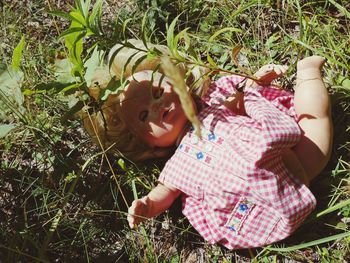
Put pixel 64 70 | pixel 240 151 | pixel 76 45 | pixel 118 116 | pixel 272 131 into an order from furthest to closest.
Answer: pixel 64 70 → pixel 118 116 → pixel 240 151 → pixel 272 131 → pixel 76 45

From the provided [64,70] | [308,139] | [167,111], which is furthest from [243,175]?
[64,70]

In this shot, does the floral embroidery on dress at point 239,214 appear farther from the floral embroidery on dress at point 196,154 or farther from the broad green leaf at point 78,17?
the broad green leaf at point 78,17

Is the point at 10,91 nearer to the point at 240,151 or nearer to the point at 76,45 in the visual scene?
the point at 76,45

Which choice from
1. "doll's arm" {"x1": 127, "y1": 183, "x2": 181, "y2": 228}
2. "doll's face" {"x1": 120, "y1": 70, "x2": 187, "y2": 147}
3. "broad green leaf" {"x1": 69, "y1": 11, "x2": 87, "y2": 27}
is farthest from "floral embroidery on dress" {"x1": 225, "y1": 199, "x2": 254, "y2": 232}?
"broad green leaf" {"x1": 69, "y1": 11, "x2": 87, "y2": 27}

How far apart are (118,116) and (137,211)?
21.0 inches

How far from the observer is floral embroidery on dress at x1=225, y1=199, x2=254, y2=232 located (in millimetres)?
2355

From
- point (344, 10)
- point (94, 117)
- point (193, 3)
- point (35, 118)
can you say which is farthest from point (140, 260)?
point (344, 10)

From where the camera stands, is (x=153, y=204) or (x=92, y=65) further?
(x=153, y=204)

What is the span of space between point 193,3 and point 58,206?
4.78 feet

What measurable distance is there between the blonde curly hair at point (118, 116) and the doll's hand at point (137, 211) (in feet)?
1.21

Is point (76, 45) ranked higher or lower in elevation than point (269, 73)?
higher

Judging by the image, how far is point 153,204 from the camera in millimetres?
2428

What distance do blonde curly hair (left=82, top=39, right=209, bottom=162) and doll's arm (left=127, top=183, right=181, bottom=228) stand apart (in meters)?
0.23

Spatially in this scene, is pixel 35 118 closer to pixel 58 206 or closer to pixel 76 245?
pixel 58 206
